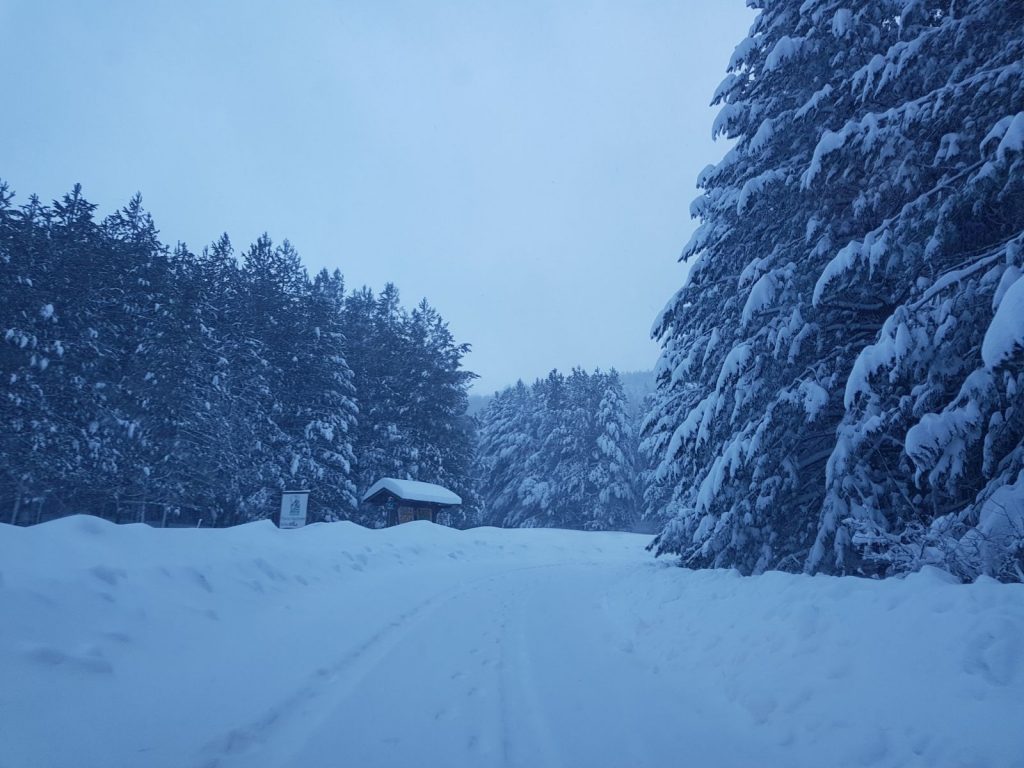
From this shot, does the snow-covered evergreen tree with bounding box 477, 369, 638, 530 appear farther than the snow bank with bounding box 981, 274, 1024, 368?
Yes

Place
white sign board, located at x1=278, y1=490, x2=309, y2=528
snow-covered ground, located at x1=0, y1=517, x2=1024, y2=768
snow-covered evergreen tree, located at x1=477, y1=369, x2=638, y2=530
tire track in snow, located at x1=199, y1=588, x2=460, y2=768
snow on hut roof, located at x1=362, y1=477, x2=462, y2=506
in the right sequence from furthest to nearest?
snow-covered evergreen tree, located at x1=477, y1=369, x2=638, y2=530
snow on hut roof, located at x1=362, y1=477, x2=462, y2=506
white sign board, located at x1=278, y1=490, x2=309, y2=528
tire track in snow, located at x1=199, y1=588, x2=460, y2=768
snow-covered ground, located at x1=0, y1=517, x2=1024, y2=768

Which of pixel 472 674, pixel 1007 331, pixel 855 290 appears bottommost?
pixel 472 674

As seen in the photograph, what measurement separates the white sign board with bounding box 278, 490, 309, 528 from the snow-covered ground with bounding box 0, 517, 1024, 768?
7056mm

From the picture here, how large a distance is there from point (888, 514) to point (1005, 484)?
6.72 feet

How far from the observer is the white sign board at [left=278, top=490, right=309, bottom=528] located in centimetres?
1496

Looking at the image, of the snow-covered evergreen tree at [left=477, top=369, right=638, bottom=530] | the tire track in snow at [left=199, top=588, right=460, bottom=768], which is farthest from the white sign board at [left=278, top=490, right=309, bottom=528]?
the snow-covered evergreen tree at [left=477, top=369, right=638, bottom=530]

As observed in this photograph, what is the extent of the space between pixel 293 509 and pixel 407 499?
10.6 m

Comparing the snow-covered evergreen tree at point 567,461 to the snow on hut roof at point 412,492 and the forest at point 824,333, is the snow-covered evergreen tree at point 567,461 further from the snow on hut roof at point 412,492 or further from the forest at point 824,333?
the forest at point 824,333

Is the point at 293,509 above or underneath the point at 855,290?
underneath

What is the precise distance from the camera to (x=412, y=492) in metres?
26.0

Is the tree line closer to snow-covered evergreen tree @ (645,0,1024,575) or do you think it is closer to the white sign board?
the white sign board

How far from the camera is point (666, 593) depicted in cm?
898

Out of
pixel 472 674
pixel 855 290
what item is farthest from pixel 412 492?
pixel 855 290

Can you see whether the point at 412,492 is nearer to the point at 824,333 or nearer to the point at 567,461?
the point at 824,333
